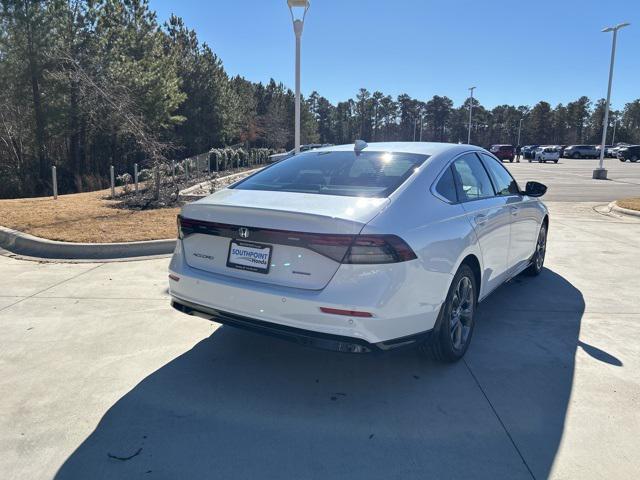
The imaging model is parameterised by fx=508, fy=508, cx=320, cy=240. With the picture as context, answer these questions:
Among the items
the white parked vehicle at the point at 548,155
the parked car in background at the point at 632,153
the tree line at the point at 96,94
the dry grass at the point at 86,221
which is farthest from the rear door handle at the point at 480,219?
the parked car in background at the point at 632,153

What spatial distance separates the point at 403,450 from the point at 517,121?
378 feet

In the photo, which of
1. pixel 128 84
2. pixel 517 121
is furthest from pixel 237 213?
pixel 517 121

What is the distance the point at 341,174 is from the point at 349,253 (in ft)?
3.66

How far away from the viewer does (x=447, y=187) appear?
3.79 meters

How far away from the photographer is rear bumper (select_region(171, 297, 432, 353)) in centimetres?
297

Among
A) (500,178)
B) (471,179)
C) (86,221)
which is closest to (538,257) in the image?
(500,178)

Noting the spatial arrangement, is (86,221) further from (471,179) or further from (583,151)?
(583,151)

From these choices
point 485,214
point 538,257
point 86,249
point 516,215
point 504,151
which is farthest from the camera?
point 504,151

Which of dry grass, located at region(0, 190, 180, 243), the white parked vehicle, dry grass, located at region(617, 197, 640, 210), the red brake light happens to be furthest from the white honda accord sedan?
the white parked vehicle

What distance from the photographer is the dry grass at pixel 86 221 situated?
7.58 m

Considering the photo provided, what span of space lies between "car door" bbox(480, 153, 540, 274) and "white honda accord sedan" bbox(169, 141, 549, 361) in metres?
0.70

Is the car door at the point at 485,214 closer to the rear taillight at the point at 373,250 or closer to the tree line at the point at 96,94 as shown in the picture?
the rear taillight at the point at 373,250

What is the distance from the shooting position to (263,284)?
314 centimetres

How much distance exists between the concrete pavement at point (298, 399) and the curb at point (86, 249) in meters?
1.81
